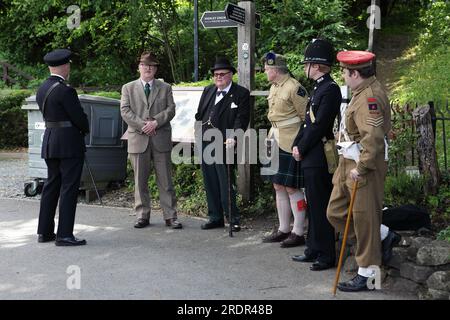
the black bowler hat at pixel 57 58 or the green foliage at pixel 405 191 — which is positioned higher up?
the black bowler hat at pixel 57 58

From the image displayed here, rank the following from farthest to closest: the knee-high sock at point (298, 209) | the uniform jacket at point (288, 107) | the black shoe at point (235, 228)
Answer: the black shoe at point (235, 228)
the knee-high sock at point (298, 209)
the uniform jacket at point (288, 107)

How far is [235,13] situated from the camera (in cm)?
791

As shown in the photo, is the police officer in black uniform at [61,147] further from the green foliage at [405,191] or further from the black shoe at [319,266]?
the green foliage at [405,191]

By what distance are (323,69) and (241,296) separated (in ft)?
7.36

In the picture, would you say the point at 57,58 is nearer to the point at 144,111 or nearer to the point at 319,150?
the point at 144,111

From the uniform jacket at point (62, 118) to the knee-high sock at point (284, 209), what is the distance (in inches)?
87.1

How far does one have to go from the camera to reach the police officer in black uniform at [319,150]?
6023 millimetres

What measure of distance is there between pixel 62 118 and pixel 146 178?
4.60 ft

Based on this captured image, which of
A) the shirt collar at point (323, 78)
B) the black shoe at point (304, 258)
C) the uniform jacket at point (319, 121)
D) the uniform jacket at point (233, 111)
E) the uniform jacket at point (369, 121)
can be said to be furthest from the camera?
the uniform jacket at point (233, 111)

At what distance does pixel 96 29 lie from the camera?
705 inches

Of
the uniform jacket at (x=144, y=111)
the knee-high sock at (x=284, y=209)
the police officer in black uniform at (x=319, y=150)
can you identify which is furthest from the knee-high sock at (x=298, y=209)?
the uniform jacket at (x=144, y=111)

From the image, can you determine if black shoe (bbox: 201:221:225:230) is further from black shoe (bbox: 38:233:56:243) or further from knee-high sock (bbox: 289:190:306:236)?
black shoe (bbox: 38:233:56:243)

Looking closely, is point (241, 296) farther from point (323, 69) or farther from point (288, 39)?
point (288, 39)

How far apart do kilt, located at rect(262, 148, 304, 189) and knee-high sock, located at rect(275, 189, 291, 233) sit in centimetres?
19
